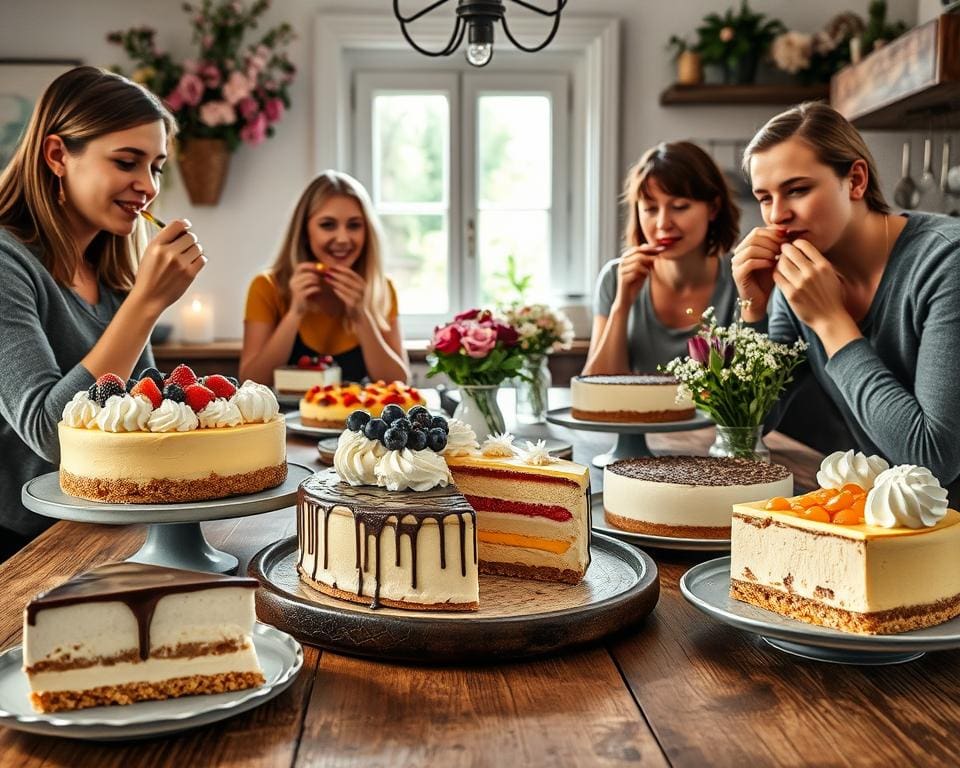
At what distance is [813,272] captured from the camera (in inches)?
76.3

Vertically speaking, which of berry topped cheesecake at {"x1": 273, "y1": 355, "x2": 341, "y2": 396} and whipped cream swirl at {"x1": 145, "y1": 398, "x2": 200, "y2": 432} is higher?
whipped cream swirl at {"x1": 145, "y1": 398, "x2": 200, "y2": 432}

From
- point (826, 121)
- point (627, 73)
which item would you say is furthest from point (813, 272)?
point (627, 73)

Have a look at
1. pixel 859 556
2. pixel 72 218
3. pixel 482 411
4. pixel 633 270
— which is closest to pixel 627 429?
pixel 482 411

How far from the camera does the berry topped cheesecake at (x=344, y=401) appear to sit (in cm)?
258

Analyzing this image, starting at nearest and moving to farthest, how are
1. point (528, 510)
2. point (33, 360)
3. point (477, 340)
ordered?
point (528, 510) → point (33, 360) → point (477, 340)

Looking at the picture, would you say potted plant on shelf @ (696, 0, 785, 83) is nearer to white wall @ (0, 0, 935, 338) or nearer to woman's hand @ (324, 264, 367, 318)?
white wall @ (0, 0, 935, 338)

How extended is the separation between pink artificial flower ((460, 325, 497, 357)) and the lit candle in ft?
9.83

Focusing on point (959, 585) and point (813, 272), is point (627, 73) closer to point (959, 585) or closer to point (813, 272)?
point (813, 272)

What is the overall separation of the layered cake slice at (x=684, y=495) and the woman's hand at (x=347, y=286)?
2086 mm

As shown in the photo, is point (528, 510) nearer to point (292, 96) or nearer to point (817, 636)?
point (817, 636)

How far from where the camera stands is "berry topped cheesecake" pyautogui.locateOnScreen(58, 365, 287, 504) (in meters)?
1.57

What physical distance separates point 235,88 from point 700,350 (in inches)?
140

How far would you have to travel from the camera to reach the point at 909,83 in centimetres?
396

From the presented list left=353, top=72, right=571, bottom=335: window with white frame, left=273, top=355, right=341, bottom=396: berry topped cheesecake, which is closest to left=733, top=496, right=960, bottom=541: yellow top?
left=273, top=355, right=341, bottom=396: berry topped cheesecake
